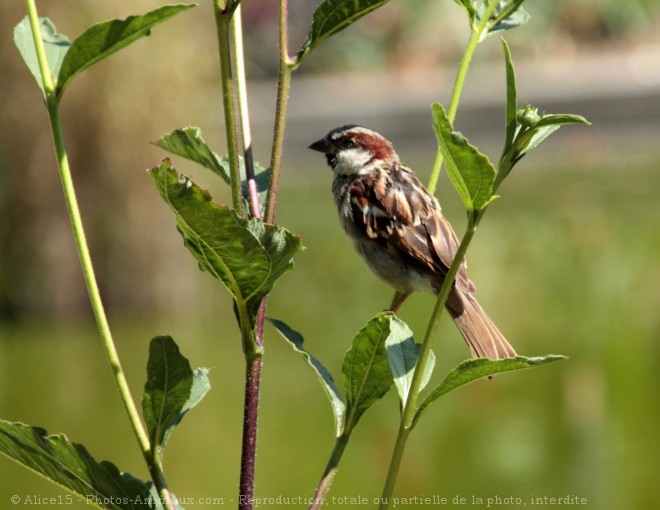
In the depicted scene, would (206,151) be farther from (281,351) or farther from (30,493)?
(281,351)

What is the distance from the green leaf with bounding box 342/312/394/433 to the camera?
89 cm

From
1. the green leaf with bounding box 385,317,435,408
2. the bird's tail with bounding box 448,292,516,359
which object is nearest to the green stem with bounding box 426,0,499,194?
the green leaf with bounding box 385,317,435,408

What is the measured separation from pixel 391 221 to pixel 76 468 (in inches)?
40.6

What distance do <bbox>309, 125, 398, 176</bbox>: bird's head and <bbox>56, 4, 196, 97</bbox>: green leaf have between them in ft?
3.55

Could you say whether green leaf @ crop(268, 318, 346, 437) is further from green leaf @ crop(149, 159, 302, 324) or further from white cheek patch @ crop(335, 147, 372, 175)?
white cheek patch @ crop(335, 147, 372, 175)

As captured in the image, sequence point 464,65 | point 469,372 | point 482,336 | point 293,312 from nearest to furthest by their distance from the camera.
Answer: point 469,372 < point 464,65 < point 482,336 < point 293,312

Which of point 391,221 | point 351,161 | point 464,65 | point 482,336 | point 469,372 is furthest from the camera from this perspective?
point 351,161

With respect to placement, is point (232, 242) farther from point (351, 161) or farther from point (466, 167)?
point (351, 161)

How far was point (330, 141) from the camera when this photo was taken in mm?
1932

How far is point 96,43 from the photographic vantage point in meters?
0.83

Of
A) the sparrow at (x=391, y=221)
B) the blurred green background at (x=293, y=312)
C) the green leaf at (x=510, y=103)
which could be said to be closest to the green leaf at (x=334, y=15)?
the green leaf at (x=510, y=103)

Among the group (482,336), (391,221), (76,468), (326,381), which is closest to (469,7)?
(326,381)

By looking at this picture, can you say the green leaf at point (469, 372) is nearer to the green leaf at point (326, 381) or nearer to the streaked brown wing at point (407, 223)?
the green leaf at point (326, 381)

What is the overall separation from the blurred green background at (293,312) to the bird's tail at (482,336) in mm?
2197
